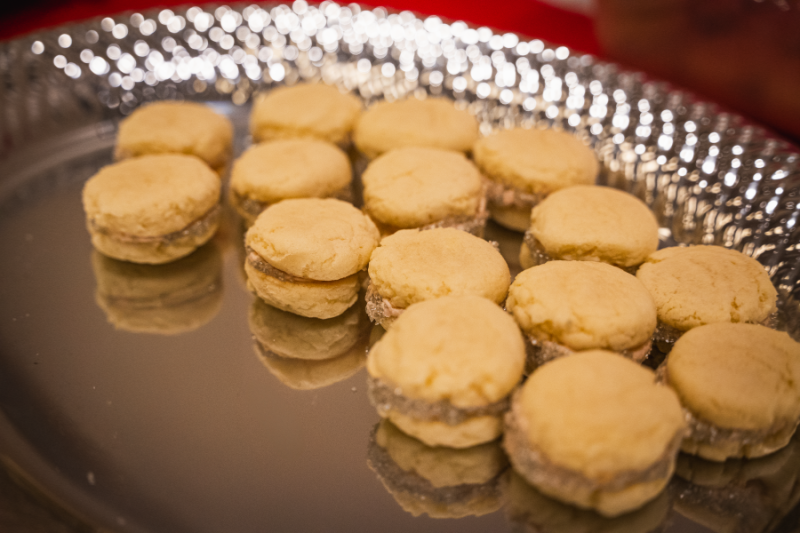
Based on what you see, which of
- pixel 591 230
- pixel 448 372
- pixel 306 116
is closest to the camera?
pixel 448 372

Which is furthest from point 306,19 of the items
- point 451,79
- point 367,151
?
point 367,151

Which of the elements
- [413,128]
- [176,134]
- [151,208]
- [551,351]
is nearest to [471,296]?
[551,351]

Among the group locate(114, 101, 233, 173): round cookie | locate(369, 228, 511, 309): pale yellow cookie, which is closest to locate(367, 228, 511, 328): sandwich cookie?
locate(369, 228, 511, 309): pale yellow cookie

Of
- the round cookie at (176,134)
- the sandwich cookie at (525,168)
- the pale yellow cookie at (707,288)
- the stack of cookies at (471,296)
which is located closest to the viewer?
the stack of cookies at (471,296)

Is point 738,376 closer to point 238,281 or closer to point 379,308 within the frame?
point 379,308

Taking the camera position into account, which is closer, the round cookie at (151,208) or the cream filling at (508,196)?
the round cookie at (151,208)

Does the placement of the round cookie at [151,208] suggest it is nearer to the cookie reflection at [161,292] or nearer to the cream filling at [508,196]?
the cookie reflection at [161,292]

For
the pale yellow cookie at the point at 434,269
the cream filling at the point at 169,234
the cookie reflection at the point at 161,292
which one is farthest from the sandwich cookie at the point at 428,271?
the cream filling at the point at 169,234
